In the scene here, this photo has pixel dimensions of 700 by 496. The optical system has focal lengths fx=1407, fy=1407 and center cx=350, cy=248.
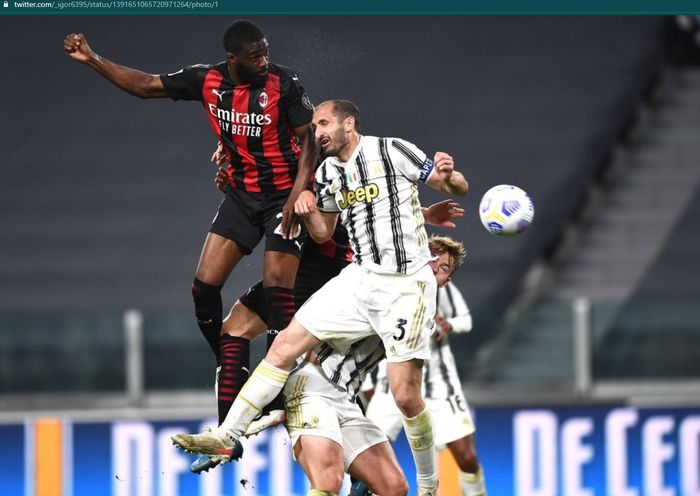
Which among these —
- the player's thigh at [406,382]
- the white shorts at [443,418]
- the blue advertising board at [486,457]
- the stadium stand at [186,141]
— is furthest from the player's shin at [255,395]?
the stadium stand at [186,141]

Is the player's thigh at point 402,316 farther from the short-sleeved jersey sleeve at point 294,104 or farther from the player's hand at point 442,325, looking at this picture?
the player's hand at point 442,325

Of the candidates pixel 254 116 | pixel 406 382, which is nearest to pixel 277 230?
pixel 254 116

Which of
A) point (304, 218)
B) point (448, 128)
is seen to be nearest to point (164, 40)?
point (448, 128)

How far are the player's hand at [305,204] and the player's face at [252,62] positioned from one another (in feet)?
1.81

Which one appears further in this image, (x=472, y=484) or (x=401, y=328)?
(x=472, y=484)

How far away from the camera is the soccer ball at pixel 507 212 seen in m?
6.40

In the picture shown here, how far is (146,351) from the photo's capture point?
10.1 metres

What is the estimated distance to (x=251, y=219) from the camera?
6.38 metres

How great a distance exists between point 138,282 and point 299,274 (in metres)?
5.88

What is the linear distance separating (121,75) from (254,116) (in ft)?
2.21

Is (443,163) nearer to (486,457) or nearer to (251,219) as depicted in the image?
(251,219)

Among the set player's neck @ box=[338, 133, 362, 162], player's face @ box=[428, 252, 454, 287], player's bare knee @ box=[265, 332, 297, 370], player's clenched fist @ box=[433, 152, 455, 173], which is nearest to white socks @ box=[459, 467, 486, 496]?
player's face @ box=[428, 252, 454, 287]

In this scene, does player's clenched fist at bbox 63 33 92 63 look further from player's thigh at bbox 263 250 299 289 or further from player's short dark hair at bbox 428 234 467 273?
player's short dark hair at bbox 428 234 467 273

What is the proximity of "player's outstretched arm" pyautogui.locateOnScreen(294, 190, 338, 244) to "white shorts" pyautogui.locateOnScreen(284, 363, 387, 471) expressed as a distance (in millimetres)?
611
